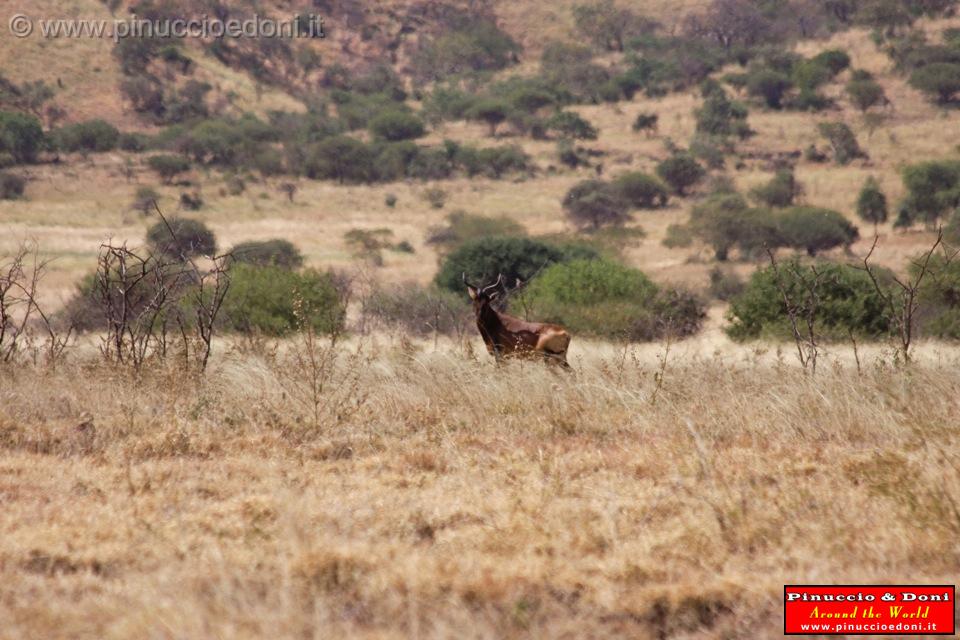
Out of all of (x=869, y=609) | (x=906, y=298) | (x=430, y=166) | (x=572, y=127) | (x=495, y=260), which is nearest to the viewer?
(x=869, y=609)

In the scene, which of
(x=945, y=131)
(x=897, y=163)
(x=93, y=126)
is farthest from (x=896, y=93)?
(x=93, y=126)

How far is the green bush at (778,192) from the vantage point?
170 feet

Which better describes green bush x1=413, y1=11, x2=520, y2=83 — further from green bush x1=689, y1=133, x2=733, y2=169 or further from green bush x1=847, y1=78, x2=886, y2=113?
green bush x1=847, y1=78, x2=886, y2=113

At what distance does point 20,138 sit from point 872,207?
138 feet

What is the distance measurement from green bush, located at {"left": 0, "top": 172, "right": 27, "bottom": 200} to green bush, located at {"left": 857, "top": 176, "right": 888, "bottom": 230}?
3709 cm

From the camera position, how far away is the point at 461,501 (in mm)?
5156

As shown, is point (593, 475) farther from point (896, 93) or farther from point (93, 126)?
point (896, 93)

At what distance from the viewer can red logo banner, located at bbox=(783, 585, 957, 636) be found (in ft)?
Result: 11.9

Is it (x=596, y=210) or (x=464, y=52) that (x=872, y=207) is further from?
(x=464, y=52)

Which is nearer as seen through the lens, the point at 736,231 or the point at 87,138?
the point at 736,231

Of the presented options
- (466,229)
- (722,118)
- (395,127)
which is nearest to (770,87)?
(722,118)

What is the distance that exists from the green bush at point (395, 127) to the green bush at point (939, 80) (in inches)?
1224

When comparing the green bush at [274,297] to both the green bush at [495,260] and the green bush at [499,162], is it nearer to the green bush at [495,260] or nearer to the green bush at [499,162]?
the green bush at [495,260]

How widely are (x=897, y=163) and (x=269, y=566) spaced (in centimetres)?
5746
